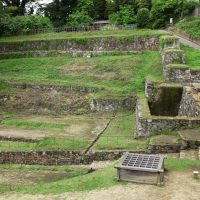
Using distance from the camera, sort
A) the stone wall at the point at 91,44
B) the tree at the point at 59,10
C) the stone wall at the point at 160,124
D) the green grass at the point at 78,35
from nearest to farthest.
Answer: the stone wall at the point at 160,124
the stone wall at the point at 91,44
the green grass at the point at 78,35
the tree at the point at 59,10

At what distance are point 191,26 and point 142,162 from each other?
82.6 feet

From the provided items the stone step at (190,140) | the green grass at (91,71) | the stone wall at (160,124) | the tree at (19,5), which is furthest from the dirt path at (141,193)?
the tree at (19,5)

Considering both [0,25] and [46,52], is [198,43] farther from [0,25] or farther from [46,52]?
[0,25]

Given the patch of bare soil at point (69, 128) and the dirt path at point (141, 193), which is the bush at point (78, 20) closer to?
the patch of bare soil at point (69, 128)

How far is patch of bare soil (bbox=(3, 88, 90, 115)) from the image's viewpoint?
968 inches

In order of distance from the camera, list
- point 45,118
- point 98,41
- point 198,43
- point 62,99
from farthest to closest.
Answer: point 98,41
point 198,43
point 62,99
point 45,118

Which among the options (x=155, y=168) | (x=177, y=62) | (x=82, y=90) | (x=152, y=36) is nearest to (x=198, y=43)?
(x=152, y=36)

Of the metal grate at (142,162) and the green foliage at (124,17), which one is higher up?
the green foliage at (124,17)

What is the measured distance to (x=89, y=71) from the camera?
94.4 ft

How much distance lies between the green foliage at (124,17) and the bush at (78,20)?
2547 mm

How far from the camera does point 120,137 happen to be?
59.8ft

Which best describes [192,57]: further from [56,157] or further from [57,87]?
[56,157]

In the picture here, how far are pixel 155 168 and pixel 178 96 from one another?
997cm

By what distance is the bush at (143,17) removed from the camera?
39.2 meters
